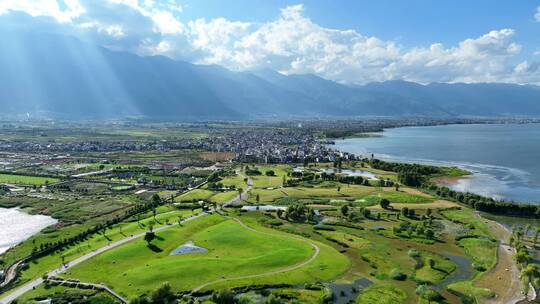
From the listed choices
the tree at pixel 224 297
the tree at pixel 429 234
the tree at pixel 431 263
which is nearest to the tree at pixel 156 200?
the tree at pixel 224 297

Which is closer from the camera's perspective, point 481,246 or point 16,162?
point 481,246

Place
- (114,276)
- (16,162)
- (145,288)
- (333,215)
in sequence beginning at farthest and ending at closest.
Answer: (16,162) < (333,215) < (114,276) < (145,288)

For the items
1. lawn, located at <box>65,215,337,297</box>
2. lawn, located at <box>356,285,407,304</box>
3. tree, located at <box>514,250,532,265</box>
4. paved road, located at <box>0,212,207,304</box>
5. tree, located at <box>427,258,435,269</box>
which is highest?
tree, located at <box>514,250,532,265</box>

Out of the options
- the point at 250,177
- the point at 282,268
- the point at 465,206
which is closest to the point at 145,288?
the point at 282,268

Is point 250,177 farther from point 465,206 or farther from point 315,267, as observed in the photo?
point 315,267

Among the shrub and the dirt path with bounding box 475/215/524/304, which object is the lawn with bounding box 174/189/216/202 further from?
the dirt path with bounding box 475/215/524/304

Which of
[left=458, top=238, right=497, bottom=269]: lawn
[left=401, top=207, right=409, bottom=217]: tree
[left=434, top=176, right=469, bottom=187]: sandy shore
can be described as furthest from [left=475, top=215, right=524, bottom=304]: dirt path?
[left=434, top=176, right=469, bottom=187]: sandy shore
